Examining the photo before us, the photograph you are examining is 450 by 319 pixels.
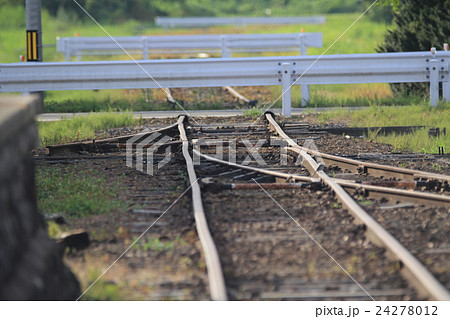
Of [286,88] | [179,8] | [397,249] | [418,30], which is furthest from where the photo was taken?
[179,8]

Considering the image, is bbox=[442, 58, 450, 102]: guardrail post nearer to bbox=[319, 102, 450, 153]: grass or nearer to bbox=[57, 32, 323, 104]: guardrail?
bbox=[319, 102, 450, 153]: grass

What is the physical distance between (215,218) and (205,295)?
198 cm

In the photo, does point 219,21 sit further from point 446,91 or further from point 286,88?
point 286,88

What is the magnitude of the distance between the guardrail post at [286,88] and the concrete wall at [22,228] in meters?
9.46

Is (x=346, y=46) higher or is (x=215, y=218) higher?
(x=346, y=46)

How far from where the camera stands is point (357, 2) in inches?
2379

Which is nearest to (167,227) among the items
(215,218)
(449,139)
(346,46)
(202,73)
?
(215,218)

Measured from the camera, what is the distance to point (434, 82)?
47.4 feet

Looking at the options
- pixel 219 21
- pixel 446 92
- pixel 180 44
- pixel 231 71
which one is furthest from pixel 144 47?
pixel 219 21

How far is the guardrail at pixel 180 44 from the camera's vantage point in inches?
1027

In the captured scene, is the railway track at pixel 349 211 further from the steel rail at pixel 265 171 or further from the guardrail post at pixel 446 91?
the guardrail post at pixel 446 91

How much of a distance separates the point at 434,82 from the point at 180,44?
14.7 metres

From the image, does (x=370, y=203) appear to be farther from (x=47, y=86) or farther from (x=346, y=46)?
(x=346, y=46)

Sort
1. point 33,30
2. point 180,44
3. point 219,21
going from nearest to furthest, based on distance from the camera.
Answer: point 33,30
point 180,44
point 219,21
